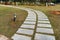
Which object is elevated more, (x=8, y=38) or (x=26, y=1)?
(x=8, y=38)

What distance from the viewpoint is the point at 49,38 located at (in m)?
6.55

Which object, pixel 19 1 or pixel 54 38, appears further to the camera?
pixel 19 1

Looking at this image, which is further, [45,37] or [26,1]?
[26,1]

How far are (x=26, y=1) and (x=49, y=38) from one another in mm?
34125

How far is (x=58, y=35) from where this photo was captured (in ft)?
23.6

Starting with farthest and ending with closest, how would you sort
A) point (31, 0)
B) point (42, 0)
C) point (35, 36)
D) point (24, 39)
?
1. point (42, 0)
2. point (31, 0)
3. point (35, 36)
4. point (24, 39)

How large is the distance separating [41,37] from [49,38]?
332 millimetres

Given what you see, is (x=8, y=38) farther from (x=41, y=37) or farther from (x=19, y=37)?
(x=41, y=37)

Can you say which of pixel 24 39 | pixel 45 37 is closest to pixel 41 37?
pixel 45 37

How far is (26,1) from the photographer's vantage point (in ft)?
132

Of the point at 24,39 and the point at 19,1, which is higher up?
the point at 24,39

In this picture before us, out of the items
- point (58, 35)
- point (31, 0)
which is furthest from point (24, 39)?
point (31, 0)

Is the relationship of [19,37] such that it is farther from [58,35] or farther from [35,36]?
[58,35]

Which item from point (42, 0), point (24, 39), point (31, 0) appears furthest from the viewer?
point (42, 0)
